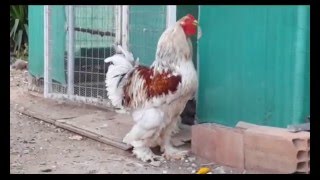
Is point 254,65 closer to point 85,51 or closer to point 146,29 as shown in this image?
point 146,29

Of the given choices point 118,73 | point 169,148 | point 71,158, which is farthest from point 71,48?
point 169,148

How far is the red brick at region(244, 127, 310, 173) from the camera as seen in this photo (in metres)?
4.07

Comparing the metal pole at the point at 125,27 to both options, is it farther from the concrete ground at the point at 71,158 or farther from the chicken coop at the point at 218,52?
the concrete ground at the point at 71,158

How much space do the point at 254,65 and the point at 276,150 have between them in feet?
2.80

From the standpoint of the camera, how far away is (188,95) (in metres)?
4.69

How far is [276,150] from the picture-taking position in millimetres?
4176

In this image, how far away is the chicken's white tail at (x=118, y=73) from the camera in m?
→ 4.89

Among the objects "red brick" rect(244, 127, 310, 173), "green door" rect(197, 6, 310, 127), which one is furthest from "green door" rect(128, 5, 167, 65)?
"red brick" rect(244, 127, 310, 173)

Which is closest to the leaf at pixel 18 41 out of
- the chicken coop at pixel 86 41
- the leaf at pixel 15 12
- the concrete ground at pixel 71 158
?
the leaf at pixel 15 12

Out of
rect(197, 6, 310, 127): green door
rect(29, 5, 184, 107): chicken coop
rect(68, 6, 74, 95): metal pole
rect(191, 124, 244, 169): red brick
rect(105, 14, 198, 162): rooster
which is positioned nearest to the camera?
rect(197, 6, 310, 127): green door

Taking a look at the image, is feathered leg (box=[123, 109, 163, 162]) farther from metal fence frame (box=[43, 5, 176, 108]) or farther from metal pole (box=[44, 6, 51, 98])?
metal pole (box=[44, 6, 51, 98])

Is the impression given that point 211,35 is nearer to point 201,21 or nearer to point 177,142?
point 201,21
